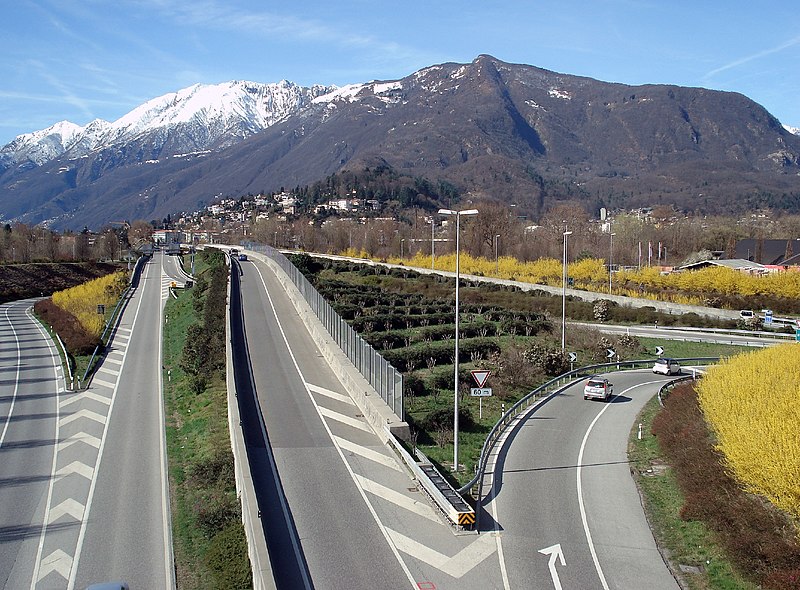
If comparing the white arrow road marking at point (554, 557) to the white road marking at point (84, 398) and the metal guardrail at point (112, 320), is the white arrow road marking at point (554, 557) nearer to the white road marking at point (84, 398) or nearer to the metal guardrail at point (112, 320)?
the white road marking at point (84, 398)

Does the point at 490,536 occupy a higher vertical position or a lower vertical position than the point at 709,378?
lower

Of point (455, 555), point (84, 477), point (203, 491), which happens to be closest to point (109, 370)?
point (84, 477)

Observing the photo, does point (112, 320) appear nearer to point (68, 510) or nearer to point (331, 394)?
point (331, 394)

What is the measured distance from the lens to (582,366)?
48.0m

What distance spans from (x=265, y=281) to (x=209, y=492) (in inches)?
2310

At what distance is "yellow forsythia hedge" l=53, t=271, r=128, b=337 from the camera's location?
228ft

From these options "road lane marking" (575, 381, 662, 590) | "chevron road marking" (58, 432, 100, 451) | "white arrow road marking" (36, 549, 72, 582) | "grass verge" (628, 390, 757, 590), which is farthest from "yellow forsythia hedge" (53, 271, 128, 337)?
"grass verge" (628, 390, 757, 590)

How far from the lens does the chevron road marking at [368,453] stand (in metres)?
25.0

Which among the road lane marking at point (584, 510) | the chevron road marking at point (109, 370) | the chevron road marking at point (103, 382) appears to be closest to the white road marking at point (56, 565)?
the road lane marking at point (584, 510)

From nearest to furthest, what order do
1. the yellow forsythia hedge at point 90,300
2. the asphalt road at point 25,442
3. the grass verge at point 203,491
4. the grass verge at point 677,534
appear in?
the grass verge at point 677,534, the grass verge at point 203,491, the asphalt road at point 25,442, the yellow forsythia hedge at point 90,300

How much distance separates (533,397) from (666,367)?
13.5m

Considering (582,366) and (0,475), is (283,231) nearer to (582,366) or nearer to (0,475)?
(582,366)

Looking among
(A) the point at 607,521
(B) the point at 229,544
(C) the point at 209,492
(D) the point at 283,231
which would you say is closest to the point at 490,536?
(A) the point at 607,521

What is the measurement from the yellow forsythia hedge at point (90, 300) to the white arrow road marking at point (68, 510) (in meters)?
41.2
